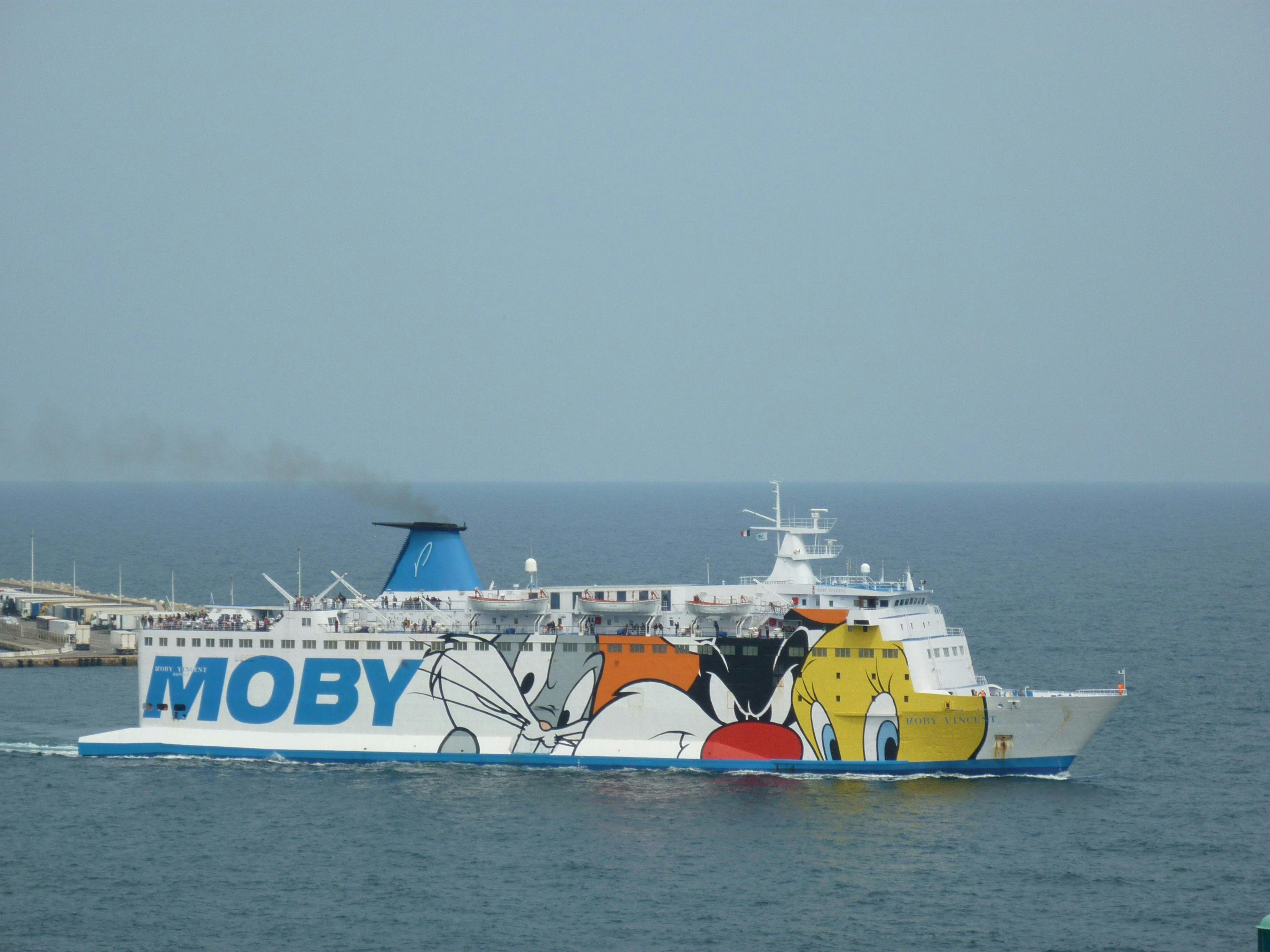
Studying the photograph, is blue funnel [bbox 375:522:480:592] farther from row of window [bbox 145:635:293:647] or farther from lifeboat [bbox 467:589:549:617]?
row of window [bbox 145:635:293:647]

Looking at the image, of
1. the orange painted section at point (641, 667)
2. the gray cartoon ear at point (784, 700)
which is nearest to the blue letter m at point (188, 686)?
the orange painted section at point (641, 667)

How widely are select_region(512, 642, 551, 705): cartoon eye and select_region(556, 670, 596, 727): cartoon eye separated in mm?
891

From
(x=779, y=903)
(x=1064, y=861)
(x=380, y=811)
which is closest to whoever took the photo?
(x=779, y=903)

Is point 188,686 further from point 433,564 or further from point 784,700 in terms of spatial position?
point 784,700

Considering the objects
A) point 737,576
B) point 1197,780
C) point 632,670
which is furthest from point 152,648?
point 737,576

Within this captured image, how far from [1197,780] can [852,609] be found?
10.1 metres

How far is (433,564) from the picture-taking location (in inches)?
1721

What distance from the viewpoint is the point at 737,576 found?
7906cm

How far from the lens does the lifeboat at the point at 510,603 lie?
133 feet

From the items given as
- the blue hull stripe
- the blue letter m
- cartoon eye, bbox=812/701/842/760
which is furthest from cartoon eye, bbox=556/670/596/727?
the blue letter m

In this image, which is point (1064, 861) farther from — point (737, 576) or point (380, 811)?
point (737, 576)

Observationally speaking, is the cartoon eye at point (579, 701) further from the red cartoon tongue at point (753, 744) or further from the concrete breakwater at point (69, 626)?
the concrete breakwater at point (69, 626)

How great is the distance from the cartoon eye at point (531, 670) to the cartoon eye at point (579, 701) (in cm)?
89

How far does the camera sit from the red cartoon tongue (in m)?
38.1
